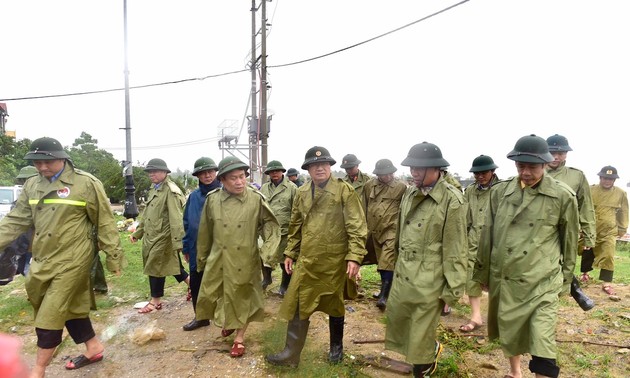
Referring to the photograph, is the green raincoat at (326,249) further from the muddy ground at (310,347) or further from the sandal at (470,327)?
the sandal at (470,327)

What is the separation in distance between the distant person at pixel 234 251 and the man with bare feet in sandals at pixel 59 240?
895 mm

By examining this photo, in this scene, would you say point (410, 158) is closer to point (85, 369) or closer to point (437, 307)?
point (437, 307)

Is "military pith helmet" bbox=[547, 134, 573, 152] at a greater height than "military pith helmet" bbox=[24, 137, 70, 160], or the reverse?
"military pith helmet" bbox=[547, 134, 573, 152]

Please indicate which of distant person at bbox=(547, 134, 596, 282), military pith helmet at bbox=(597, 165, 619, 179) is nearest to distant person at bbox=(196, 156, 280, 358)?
distant person at bbox=(547, 134, 596, 282)

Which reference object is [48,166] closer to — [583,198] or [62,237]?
[62,237]

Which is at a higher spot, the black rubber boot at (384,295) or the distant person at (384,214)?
the distant person at (384,214)

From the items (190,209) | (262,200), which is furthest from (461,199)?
(190,209)

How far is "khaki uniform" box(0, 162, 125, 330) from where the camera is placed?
3.37m

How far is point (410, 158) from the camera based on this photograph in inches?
125

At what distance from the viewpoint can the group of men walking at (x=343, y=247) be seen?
3014mm

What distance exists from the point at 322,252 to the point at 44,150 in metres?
2.65

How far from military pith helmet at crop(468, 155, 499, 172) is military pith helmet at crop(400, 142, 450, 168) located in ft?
5.44

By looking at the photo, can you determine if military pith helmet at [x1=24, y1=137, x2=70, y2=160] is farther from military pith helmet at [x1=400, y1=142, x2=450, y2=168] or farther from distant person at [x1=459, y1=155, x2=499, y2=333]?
distant person at [x1=459, y1=155, x2=499, y2=333]

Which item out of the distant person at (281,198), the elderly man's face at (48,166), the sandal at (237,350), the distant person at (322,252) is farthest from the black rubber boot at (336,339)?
the elderly man's face at (48,166)
